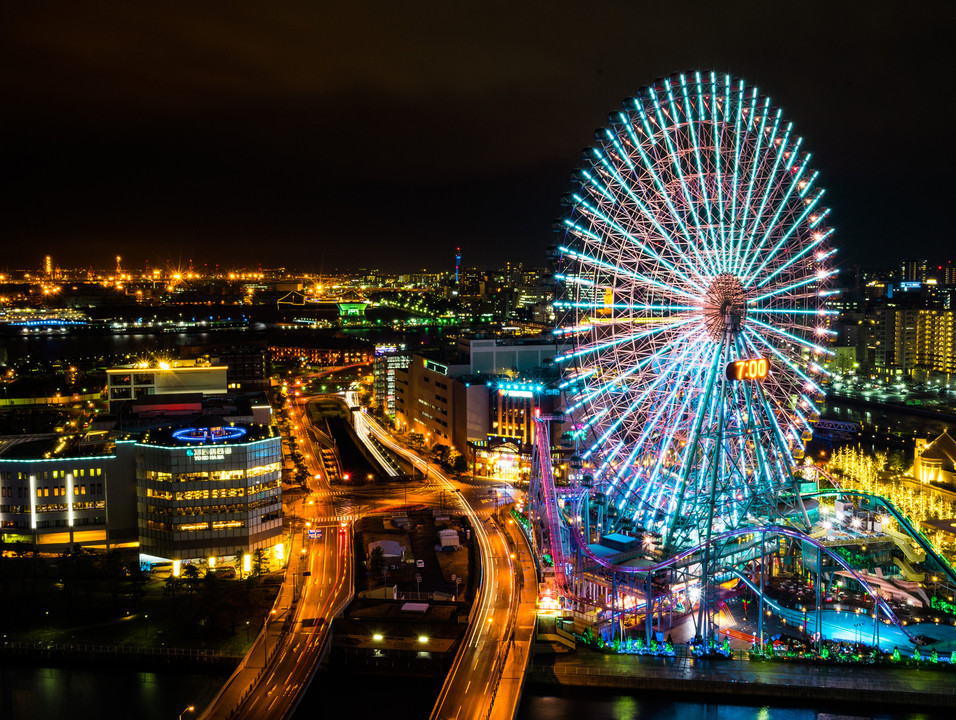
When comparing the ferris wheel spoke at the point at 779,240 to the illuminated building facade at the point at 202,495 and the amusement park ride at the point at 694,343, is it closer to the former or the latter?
the amusement park ride at the point at 694,343

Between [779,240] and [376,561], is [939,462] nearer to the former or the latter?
[779,240]

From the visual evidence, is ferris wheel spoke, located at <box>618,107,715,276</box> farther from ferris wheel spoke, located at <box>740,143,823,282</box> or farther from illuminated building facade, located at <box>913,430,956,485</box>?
illuminated building facade, located at <box>913,430,956,485</box>

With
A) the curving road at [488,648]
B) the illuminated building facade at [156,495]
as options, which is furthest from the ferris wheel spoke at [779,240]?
the illuminated building facade at [156,495]

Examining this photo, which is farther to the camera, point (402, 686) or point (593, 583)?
point (593, 583)

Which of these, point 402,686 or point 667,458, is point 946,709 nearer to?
point 667,458

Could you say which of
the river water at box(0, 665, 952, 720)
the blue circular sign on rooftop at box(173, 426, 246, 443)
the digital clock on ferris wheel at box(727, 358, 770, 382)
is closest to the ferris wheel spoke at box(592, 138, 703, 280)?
the digital clock on ferris wheel at box(727, 358, 770, 382)

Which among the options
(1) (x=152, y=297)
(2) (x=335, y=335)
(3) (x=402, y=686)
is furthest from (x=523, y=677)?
(1) (x=152, y=297)
